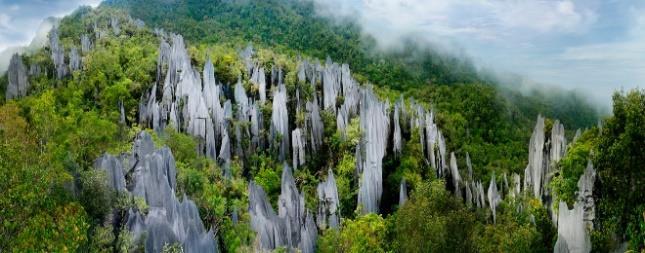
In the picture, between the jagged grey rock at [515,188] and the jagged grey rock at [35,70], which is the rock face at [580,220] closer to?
the jagged grey rock at [515,188]

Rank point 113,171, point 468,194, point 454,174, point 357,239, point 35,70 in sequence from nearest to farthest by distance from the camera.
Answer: point 113,171 → point 357,239 → point 468,194 → point 454,174 → point 35,70

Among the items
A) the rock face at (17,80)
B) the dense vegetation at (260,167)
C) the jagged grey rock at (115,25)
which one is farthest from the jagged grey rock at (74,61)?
the jagged grey rock at (115,25)

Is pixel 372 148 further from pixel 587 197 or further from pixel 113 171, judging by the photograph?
pixel 113 171

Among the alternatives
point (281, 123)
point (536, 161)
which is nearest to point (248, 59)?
point (281, 123)

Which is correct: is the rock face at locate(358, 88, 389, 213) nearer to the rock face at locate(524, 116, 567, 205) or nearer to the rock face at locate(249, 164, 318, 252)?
the rock face at locate(249, 164, 318, 252)

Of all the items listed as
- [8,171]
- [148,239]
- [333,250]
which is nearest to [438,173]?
[333,250]


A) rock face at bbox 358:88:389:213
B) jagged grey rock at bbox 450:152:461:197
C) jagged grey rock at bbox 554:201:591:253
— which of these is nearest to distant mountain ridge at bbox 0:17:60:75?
rock face at bbox 358:88:389:213
